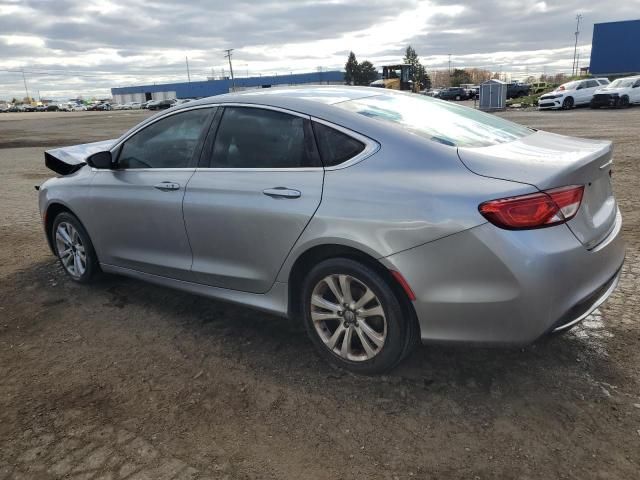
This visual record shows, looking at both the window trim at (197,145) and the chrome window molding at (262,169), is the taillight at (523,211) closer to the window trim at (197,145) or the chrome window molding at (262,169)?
the chrome window molding at (262,169)

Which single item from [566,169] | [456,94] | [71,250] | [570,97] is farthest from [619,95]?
[456,94]

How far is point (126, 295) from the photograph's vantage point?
15.1 feet

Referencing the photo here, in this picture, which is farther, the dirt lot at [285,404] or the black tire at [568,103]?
the black tire at [568,103]

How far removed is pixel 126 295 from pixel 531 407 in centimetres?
333

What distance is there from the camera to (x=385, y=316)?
113 inches

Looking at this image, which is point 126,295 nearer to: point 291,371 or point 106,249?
point 106,249

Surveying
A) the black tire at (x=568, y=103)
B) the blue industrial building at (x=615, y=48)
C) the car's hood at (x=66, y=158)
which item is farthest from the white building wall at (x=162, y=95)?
the car's hood at (x=66, y=158)

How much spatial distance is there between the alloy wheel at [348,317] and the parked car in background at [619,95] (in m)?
29.5

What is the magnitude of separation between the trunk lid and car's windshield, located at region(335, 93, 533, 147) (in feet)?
0.53

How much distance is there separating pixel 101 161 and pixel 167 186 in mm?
804

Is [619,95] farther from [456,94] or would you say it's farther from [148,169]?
[456,94]

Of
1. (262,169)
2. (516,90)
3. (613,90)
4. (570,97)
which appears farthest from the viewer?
(516,90)

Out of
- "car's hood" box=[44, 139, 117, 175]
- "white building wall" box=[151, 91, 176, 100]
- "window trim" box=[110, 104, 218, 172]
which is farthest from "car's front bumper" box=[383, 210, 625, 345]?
"white building wall" box=[151, 91, 176, 100]

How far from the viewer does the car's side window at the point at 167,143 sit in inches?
150
